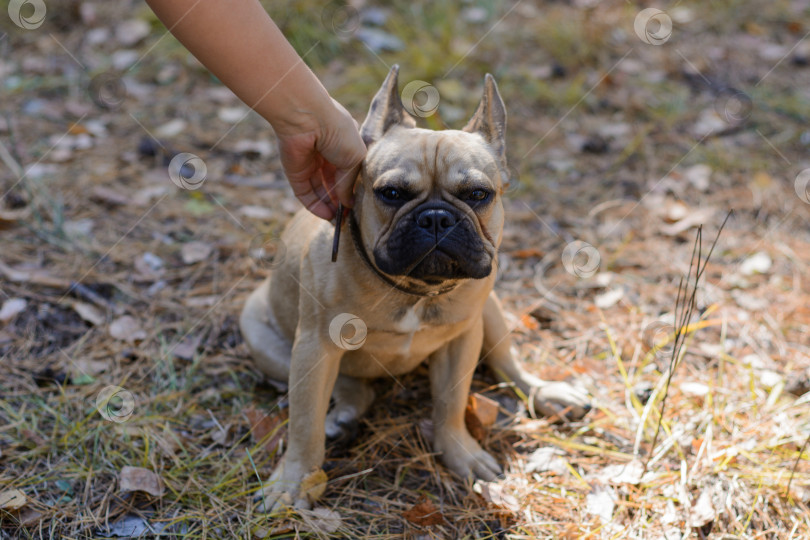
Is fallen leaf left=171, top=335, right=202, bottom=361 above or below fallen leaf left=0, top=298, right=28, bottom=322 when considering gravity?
below

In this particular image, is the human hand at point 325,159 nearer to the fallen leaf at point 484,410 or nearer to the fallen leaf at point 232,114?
the fallen leaf at point 484,410

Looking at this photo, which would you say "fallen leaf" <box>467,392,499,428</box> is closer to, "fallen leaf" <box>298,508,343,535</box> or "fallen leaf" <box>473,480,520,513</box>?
"fallen leaf" <box>473,480,520,513</box>

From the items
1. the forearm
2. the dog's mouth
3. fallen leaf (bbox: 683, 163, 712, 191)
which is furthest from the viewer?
fallen leaf (bbox: 683, 163, 712, 191)

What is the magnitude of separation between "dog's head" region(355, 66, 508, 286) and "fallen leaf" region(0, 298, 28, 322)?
211 centimetres

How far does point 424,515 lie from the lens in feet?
9.13

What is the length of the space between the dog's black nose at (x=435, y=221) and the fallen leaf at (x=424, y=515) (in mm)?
1150

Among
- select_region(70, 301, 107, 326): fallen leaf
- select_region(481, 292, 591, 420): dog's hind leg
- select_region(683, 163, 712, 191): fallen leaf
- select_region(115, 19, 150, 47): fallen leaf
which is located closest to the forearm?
select_region(481, 292, 591, 420): dog's hind leg

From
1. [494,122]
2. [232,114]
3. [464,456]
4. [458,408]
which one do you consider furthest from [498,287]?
[232,114]

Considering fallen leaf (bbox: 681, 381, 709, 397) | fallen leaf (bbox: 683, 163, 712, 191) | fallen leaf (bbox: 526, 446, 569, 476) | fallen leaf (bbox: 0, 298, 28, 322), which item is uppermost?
fallen leaf (bbox: 0, 298, 28, 322)

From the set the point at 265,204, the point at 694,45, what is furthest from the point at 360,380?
the point at 694,45

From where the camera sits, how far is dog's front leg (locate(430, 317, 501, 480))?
313 cm

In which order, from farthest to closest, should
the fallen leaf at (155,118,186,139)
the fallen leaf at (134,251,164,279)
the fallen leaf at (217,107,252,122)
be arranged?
the fallen leaf at (217,107,252,122), the fallen leaf at (155,118,186,139), the fallen leaf at (134,251,164,279)

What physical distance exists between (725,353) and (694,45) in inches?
171

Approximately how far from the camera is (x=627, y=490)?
2896 millimetres
